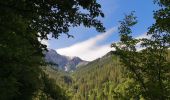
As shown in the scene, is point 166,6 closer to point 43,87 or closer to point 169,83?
point 169,83

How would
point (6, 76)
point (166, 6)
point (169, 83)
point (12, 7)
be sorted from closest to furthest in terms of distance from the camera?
point (12, 7)
point (166, 6)
point (169, 83)
point (6, 76)

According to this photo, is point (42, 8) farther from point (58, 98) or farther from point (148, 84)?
point (58, 98)

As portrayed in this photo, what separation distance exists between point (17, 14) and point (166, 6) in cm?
818

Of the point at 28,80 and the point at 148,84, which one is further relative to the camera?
the point at 28,80

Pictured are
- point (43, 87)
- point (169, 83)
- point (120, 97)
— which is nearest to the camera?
point (169, 83)

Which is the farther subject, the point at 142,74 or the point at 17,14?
the point at 142,74

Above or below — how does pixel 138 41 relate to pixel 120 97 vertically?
above

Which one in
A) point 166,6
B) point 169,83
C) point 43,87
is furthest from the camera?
point 43,87

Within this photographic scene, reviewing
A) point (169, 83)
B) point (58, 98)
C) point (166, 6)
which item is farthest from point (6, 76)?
point (58, 98)

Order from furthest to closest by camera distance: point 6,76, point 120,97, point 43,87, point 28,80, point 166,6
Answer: point 43,87 → point 28,80 → point 120,97 → point 6,76 → point 166,6

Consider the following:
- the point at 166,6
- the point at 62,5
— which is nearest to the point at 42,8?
the point at 62,5

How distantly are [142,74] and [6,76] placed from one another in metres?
9.58

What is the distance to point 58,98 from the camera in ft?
163

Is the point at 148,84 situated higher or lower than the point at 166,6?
lower
